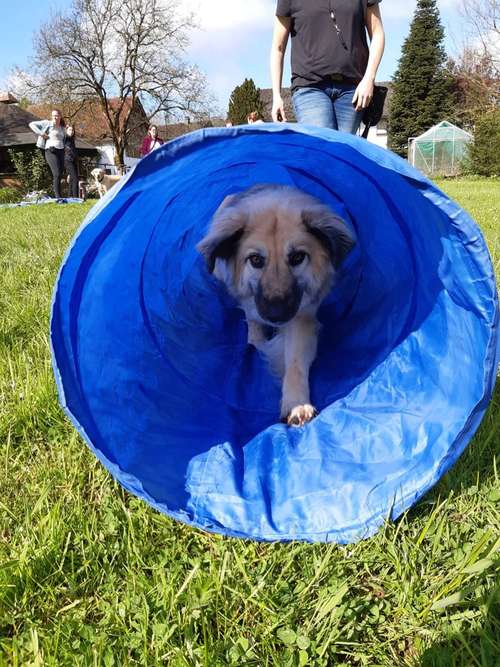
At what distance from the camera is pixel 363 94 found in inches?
155

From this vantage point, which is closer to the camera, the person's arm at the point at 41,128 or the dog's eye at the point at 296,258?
the dog's eye at the point at 296,258

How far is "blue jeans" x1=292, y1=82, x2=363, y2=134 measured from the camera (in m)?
4.10

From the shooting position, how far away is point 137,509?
6.76ft

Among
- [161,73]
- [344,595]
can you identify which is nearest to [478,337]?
[344,595]

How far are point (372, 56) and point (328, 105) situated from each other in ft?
1.42

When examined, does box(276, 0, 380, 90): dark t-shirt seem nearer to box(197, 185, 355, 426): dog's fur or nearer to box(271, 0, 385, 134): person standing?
box(271, 0, 385, 134): person standing

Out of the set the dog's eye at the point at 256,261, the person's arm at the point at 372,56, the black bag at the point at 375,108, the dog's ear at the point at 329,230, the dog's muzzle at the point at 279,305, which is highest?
the person's arm at the point at 372,56

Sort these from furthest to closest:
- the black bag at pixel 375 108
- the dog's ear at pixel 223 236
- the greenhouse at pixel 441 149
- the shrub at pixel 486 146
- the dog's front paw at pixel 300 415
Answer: the greenhouse at pixel 441 149, the shrub at pixel 486 146, the black bag at pixel 375 108, the dog's ear at pixel 223 236, the dog's front paw at pixel 300 415

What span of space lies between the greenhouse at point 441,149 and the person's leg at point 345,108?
29077 mm

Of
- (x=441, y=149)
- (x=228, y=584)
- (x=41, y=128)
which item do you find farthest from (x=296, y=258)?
(x=441, y=149)

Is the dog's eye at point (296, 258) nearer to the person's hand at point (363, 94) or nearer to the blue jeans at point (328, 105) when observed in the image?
the blue jeans at point (328, 105)

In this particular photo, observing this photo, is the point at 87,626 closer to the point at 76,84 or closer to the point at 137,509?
the point at 137,509

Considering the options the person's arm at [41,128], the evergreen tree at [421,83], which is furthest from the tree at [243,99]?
the person's arm at [41,128]

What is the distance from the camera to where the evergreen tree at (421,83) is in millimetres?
39156
